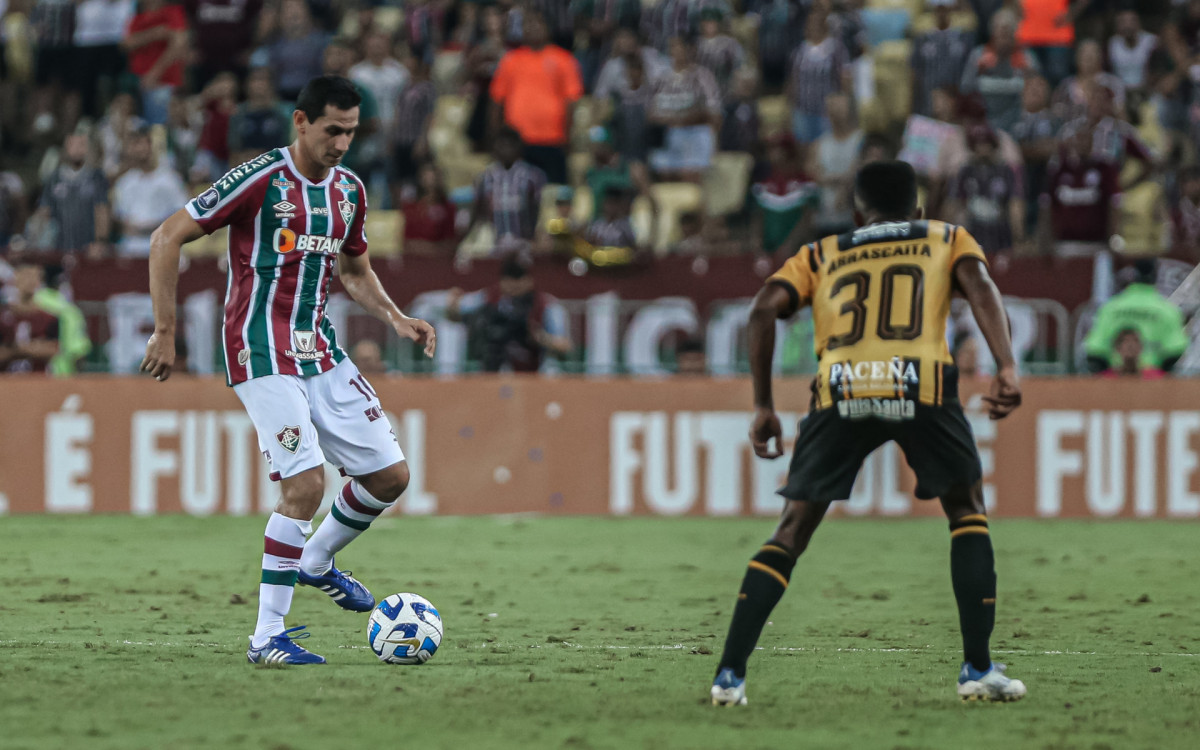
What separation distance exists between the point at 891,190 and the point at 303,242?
8.73ft

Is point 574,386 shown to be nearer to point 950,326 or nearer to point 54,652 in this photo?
point 950,326

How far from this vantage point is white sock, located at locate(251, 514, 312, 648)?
7031mm

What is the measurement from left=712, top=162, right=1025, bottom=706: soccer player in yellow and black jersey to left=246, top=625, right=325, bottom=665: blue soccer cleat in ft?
6.32

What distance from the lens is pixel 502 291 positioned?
1568 centimetres

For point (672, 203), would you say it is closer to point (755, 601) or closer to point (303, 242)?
point (303, 242)

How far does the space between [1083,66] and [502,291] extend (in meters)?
7.14

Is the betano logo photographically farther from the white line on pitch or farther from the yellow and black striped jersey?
the yellow and black striped jersey

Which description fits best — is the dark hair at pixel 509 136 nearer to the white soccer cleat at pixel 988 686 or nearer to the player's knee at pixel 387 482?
the player's knee at pixel 387 482

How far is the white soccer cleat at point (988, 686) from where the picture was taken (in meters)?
6.03

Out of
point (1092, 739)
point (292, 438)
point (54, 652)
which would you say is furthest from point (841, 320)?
point (54, 652)

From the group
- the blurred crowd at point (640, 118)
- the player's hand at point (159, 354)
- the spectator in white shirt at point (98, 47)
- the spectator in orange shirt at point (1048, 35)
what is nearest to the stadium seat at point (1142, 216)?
the blurred crowd at point (640, 118)

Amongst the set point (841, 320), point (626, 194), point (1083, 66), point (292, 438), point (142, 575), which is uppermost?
point (1083, 66)

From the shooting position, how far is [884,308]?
6.02m

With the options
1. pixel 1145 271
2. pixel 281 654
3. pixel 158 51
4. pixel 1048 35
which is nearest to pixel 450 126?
pixel 158 51
